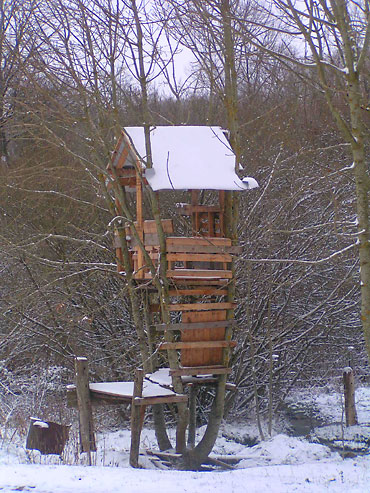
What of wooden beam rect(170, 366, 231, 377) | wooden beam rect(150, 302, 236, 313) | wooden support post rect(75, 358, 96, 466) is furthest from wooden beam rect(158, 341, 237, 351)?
wooden support post rect(75, 358, 96, 466)

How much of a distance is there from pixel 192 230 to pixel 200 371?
2157 millimetres

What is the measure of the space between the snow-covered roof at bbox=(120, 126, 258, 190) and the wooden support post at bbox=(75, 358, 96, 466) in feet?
8.91

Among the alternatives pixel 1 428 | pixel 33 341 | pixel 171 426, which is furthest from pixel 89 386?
pixel 33 341

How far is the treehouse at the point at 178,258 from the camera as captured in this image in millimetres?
8305

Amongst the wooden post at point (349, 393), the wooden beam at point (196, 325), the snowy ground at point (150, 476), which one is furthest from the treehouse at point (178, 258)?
the wooden post at point (349, 393)

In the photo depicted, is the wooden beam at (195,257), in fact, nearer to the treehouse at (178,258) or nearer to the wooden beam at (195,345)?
the treehouse at (178,258)

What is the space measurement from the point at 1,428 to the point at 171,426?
4.03 meters

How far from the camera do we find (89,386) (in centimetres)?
865

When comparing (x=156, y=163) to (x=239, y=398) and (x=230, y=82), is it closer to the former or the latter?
(x=230, y=82)

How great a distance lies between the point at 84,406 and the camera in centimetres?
843

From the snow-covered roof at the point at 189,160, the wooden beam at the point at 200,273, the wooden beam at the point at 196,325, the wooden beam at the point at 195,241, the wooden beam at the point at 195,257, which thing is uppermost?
the snow-covered roof at the point at 189,160

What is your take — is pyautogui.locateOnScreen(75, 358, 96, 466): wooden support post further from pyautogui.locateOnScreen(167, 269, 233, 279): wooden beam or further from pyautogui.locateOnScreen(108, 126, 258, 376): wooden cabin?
pyautogui.locateOnScreen(167, 269, 233, 279): wooden beam

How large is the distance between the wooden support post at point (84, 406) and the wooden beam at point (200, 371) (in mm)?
1209

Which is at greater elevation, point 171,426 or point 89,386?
point 89,386
